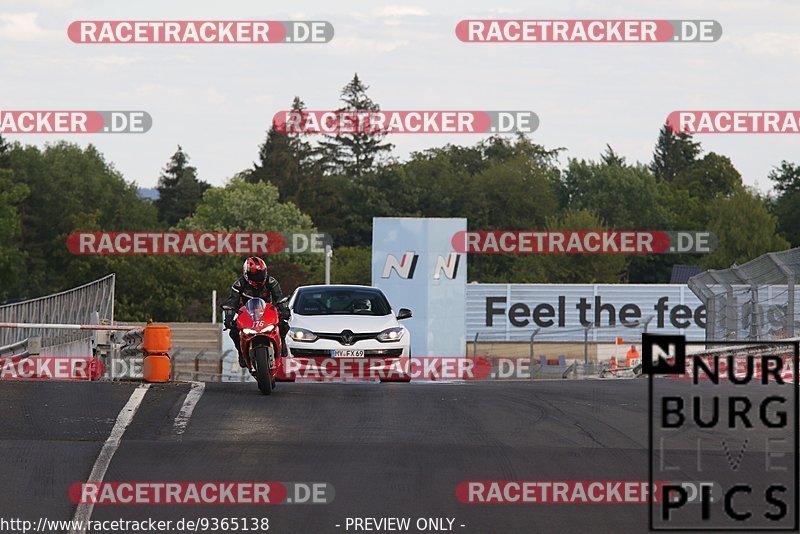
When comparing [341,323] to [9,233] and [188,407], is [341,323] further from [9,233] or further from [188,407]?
[9,233]

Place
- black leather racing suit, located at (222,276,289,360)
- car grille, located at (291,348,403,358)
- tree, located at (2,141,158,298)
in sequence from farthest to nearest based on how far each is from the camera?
1. tree, located at (2,141,158,298)
2. car grille, located at (291,348,403,358)
3. black leather racing suit, located at (222,276,289,360)

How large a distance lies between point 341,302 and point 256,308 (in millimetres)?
5222

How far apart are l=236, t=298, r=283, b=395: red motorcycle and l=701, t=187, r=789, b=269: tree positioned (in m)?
92.0

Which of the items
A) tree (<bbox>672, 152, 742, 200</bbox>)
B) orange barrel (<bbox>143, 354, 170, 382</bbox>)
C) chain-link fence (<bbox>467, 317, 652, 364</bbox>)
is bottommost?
chain-link fence (<bbox>467, 317, 652, 364</bbox>)

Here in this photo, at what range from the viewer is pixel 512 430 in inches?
523

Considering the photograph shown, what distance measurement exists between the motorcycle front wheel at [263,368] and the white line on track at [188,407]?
0.69m

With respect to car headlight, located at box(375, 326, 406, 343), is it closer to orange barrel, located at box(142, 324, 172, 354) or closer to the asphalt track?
the asphalt track

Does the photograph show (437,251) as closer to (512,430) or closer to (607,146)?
(512,430)

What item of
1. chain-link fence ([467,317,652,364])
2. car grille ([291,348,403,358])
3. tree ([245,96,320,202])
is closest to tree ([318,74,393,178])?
tree ([245,96,320,202])

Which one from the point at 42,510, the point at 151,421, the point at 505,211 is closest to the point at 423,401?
the point at 151,421

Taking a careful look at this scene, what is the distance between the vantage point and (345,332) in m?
19.3

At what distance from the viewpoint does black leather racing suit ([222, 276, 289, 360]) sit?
51.6 ft

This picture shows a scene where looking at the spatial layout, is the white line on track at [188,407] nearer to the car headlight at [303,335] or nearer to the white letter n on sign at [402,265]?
the car headlight at [303,335]

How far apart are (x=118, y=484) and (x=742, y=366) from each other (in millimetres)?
13319
